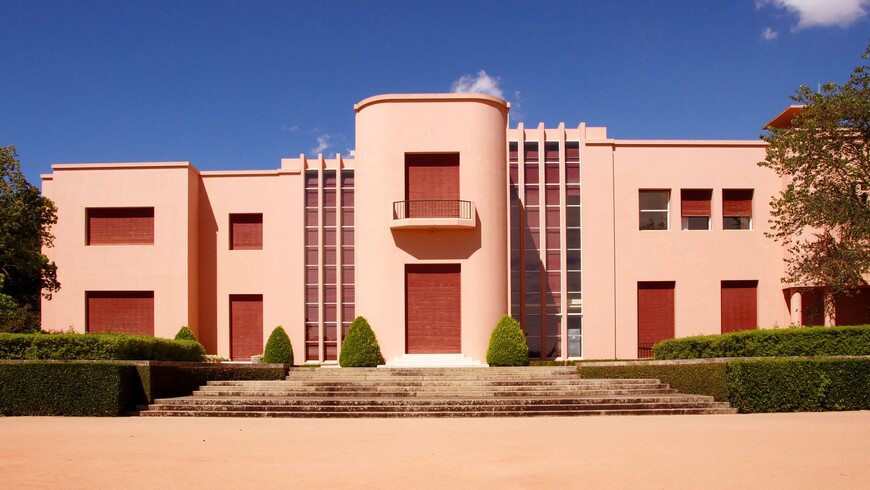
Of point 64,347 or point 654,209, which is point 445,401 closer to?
point 64,347

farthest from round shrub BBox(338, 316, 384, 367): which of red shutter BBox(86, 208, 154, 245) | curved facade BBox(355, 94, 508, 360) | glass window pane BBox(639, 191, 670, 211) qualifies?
glass window pane BBox(639, 191, 670, 211)

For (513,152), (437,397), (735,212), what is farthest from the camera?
(513,152)

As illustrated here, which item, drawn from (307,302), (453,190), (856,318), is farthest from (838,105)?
(307,302)

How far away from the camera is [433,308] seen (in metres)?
24.9

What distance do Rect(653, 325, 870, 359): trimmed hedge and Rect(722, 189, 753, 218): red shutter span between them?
9600 millimetres

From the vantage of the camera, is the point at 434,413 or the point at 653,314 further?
the point at 653,314

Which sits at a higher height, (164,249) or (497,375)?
(164,249)

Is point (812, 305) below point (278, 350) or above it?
above

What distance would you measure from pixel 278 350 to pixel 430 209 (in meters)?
6.68

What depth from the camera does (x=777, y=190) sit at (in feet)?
89.5

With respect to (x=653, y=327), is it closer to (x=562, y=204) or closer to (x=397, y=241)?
(x=562, y=204)

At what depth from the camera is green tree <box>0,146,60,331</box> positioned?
22.7 m

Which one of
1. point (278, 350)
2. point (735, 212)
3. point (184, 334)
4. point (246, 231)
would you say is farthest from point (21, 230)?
point (735, 212)

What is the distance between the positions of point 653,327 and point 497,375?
8.71 meters
